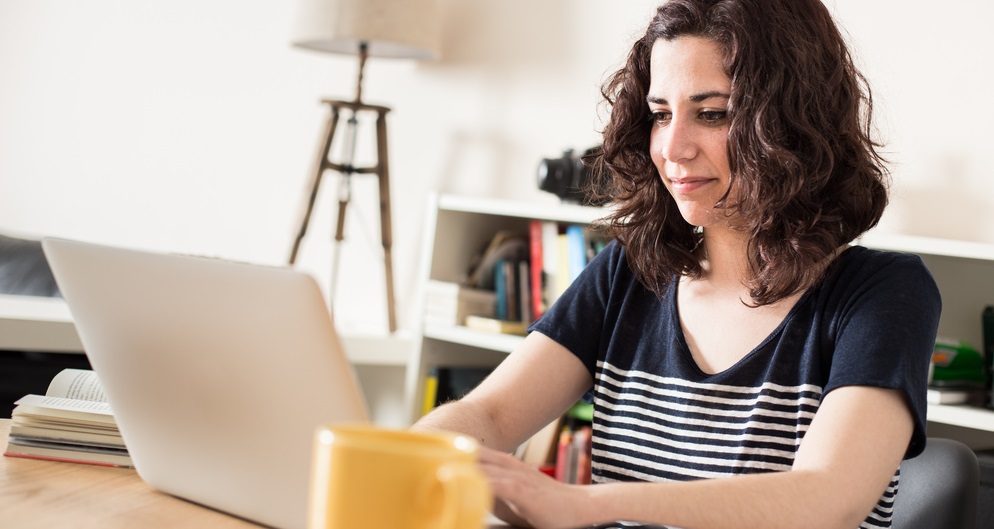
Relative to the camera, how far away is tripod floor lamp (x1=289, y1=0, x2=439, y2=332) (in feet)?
10.3

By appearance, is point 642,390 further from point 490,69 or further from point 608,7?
point 490,69

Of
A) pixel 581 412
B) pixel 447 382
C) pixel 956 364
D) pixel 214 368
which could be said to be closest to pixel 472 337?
pixel 447 382

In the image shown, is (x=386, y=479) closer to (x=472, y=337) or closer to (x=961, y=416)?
(x=961, y=416)

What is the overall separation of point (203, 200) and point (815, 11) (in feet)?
10.1

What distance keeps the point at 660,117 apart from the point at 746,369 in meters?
0.39

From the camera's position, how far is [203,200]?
4.02m

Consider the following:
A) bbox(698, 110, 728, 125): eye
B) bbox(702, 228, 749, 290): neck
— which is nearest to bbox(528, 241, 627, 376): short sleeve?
bbox(702, 228, 749, 290): neck

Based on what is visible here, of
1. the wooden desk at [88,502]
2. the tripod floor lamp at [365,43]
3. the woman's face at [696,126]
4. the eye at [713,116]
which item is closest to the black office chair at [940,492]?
the woman's face at [696,126]

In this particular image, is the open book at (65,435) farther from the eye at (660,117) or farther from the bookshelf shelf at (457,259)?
the bookshelf shelf at (457,259)

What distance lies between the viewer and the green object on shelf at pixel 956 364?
2160 millimetres

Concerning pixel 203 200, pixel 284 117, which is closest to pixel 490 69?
pixel 284 117

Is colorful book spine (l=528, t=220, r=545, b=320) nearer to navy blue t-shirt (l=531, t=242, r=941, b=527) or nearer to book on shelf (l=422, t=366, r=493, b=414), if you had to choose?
book on shelf (l=422, t=366, r=493, b=414)

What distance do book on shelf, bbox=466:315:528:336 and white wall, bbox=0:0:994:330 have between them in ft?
1.87

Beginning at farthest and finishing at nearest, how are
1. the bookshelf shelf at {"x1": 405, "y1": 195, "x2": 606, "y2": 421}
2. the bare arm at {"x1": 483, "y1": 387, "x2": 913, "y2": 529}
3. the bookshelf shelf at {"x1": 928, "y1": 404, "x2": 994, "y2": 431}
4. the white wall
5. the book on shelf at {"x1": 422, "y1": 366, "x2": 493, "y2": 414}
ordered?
the white wall
the book on shelf at {"x1": 422, "y1": 366, "x2": 493, "y2": 414}
the bookshelf shelf at {"x1": 405, "y1": 195, "x2": 606, "y2": 421}
the bookshelf shelf at {"x1": 928, "y1": 404, "x2": 994, "y2": 431}
the bare arm at {"x1": 483, "y1": 387, "x2": 913, "y2": 529}
